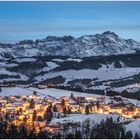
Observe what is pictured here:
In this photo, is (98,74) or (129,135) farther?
(98,74)

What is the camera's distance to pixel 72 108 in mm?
46094

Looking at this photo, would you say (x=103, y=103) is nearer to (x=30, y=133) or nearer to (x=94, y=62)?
(x=30, y=133)

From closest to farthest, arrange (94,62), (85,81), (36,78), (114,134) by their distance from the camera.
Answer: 1. (114,134)
2. (85,81)
3. (36,78)
4. (94,62)

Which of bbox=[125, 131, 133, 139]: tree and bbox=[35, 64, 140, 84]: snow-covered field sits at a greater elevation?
bbox=[35, 64, 140, 84]: snow-covered field

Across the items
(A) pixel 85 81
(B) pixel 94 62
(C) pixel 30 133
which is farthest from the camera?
(B) pixel 94 62

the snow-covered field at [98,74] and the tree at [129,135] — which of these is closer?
the tree at [129,135]

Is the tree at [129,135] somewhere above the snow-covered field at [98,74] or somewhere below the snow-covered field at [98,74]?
below

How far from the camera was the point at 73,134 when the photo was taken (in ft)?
82.3

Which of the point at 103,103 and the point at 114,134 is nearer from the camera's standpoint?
the point at 114,134

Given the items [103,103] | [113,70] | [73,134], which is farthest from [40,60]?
[73,134]

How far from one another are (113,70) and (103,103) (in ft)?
359

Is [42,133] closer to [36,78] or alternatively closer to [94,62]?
[36,78]

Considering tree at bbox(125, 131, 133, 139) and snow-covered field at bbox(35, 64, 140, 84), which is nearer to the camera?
tree at bbox(125, 131, 133, 139)

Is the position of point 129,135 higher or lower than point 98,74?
lower
